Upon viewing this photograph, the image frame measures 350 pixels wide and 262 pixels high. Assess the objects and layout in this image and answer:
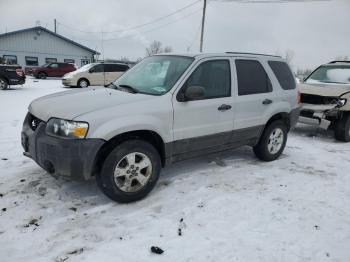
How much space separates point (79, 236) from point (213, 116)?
92.7 inches

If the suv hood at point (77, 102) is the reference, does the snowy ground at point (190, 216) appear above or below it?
below

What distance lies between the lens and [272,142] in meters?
5.75

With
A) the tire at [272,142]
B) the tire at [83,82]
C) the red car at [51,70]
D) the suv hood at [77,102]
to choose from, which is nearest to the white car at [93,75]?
the tire at [83,82]

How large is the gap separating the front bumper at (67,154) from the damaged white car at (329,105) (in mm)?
5748

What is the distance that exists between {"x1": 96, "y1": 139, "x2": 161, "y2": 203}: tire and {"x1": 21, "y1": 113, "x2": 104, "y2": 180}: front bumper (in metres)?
0.21

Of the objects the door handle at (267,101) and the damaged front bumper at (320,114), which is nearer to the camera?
the door handle at (267,101)

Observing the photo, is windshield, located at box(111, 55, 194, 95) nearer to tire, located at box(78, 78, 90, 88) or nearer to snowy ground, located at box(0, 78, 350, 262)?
snowy ground, located at box(0, 78, 350, 262)

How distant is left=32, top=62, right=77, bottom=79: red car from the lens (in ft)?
86.6

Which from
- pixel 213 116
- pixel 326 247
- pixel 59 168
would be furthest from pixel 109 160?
pixel 326 247

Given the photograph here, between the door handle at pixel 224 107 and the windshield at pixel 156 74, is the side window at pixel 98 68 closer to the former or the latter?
the windshield at pixel 156 74

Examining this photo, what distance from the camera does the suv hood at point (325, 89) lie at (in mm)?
7703

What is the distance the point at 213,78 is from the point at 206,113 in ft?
1.78

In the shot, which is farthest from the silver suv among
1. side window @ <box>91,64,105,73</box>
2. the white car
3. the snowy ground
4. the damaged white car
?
side window @ <box>91,64,105,73</box>

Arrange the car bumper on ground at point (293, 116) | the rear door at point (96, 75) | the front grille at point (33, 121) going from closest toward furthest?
the front grille at point (33, 121)
the car bumper on ground at point (293, 116)
the rear door at point (96, 75)
